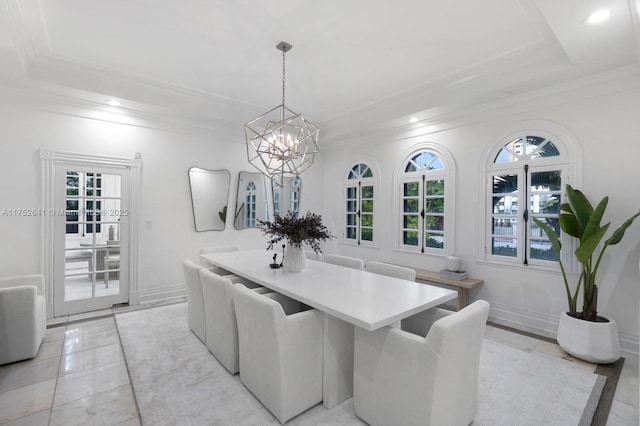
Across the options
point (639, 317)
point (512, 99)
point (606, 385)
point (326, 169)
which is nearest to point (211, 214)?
point (326, 169)

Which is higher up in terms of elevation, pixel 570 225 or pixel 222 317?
pixel 570 225

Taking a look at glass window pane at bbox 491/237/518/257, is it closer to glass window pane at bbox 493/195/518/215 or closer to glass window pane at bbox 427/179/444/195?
glass window pane at bbox 493/195/518/215

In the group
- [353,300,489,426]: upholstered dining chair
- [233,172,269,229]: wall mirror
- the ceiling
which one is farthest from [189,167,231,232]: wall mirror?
[353,300,489,426]: upholstered dining chair

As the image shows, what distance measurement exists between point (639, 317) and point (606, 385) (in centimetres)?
92

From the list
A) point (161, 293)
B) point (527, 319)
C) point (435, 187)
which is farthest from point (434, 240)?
point (161, 293)

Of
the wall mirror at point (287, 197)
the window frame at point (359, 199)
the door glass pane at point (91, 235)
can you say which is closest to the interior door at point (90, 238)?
the door glass pane at point (91, 235)

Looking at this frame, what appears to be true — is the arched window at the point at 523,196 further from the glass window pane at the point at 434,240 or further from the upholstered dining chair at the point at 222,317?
the upholstered dining chair at the point at 222,317

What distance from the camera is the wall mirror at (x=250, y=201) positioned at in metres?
5.08

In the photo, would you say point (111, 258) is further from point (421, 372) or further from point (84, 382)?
point (421, 372)

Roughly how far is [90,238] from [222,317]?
2608 mm

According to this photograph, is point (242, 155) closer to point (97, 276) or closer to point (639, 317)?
point (97, 276)

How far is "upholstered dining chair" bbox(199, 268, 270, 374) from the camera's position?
2.39m

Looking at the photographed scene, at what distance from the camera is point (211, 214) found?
4.77m

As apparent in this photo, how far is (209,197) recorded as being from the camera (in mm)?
4746
